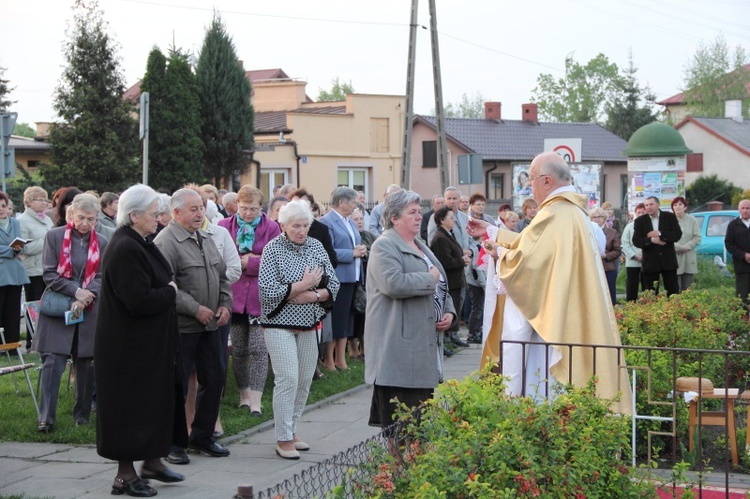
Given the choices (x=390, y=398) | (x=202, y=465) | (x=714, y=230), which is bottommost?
(x=202, y=465)

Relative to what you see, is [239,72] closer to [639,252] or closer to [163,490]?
[639,252]

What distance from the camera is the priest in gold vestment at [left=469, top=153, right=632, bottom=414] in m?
6.45

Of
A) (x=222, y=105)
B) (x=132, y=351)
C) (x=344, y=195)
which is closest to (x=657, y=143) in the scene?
(x=344, y=195)

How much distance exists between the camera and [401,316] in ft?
23.6

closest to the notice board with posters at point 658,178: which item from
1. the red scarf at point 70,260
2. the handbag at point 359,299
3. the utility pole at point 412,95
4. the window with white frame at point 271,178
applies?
the utility pole at point 412,95

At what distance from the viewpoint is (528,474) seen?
429cm

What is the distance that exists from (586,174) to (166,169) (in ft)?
66.3

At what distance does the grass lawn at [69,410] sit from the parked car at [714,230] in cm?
1691

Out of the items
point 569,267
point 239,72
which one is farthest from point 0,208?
point 239,72

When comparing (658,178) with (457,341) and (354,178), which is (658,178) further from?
(354,178)

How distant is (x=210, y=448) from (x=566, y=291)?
11.1ft

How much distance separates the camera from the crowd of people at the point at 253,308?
6590 mm

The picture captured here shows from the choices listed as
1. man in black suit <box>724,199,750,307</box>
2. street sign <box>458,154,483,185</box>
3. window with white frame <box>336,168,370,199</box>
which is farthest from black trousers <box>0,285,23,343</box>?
window with white frame <box>336,168,370,199</box>

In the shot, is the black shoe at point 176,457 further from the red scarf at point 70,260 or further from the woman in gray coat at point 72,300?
the red scarf at point 70,260
